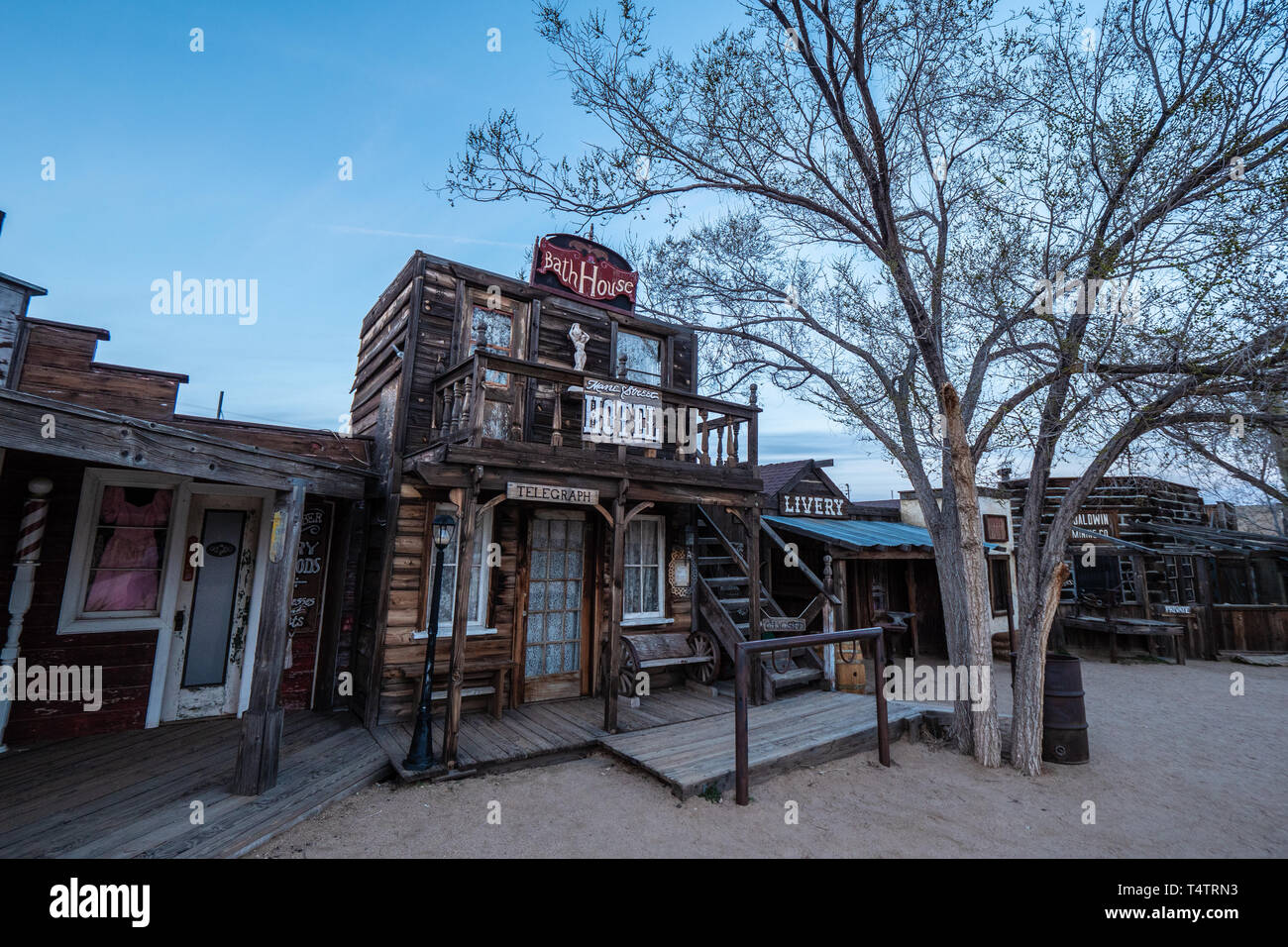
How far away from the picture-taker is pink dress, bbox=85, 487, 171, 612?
607cm

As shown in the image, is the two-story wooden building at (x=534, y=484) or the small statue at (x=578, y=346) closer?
the two-story wooden building at (x=534, y=484)

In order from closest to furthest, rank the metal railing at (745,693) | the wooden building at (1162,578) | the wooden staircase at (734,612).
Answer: the metal railing at (745,693) < the wooden staircase at (734,612) < the wooden building at (1162,578)

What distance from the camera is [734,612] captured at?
947cm

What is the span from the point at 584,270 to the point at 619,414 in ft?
10.7

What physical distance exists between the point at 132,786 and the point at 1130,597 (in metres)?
21.8

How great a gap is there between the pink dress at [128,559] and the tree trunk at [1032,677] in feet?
32.2

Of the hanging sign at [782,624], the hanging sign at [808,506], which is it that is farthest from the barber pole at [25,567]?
the hanging sign at [808,506]

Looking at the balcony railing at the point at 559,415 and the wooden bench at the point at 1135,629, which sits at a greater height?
the balcony railing at the point at 559,415

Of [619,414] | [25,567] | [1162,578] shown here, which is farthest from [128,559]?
[1162,578]

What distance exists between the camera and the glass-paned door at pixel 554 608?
793 cm

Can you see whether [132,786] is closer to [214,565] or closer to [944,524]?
[214,565]

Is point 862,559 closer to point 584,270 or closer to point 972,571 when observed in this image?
point 972,571

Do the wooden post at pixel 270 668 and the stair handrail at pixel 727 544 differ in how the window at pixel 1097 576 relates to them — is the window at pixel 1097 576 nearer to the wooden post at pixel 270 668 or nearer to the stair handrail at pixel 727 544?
the stair handrail at pixel 727 544
